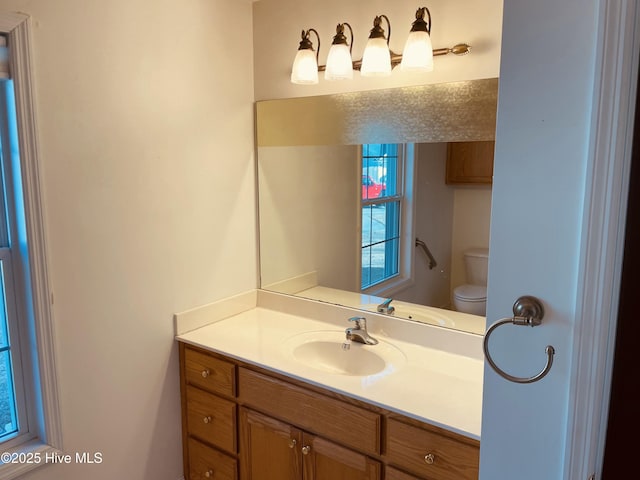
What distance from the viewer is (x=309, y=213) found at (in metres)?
2.21

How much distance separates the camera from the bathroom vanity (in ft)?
4.56

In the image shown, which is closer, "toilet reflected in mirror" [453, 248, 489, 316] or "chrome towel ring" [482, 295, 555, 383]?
"chrome towel ring" [482, 295, 555, 383]

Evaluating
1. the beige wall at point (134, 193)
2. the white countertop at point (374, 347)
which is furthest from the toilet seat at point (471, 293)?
the beige wall at point (134, 193)

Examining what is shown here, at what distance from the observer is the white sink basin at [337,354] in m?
1.81

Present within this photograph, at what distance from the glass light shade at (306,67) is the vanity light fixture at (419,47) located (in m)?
0.41

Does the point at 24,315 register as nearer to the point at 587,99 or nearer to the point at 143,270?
the point at 143,270

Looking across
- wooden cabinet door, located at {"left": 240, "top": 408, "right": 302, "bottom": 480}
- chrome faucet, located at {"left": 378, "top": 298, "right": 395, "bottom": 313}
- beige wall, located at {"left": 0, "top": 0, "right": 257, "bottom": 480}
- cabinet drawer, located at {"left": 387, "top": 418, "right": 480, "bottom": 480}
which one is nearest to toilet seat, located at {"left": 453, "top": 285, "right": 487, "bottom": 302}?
chrome faucet, located at {"left": 378, "top": 298, "right": 395, "bottom": 313}

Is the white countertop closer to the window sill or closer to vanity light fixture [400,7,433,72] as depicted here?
the window sill

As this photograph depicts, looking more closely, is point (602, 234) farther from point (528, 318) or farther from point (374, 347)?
point (374, 347)

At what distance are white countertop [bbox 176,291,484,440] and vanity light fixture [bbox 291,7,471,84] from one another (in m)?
0.98

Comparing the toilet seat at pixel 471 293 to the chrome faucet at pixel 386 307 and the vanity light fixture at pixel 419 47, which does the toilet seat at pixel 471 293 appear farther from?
the vanity light fixture at pixel 419 47

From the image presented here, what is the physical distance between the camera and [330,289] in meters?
2.18

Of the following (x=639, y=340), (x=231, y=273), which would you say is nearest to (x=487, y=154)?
(x=639, y=340)

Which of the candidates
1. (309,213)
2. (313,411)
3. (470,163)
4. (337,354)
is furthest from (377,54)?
(313,411)
